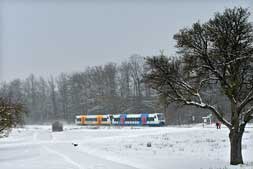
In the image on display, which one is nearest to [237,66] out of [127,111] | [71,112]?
[127,111]

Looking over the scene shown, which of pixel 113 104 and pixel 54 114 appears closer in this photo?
pixel 113 104

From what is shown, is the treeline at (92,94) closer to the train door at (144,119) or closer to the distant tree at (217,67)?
the train door at (144,119)

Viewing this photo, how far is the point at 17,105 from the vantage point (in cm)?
3169

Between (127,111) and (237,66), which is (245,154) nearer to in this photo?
(237,66)

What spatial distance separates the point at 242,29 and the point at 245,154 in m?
9.62

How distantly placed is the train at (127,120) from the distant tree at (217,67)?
176 ft

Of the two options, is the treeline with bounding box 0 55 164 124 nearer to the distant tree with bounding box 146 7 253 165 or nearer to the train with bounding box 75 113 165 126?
the train with bounding box 75 113 165 126

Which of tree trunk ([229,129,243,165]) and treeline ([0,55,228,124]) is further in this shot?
treeline ([0,55,228,124])

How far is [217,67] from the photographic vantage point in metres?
17.6

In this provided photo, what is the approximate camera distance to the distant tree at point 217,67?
1670 centimetres

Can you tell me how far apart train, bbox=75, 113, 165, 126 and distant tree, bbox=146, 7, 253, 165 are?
176 ft

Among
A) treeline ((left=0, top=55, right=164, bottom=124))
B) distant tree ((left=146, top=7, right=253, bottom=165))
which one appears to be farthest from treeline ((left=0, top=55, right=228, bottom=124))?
distant tree ((left=146, top=7, right=253, bottom=165))

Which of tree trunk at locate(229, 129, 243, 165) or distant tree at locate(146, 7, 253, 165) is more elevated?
distant tree at locate(146, 7, 253, 165)

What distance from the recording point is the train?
72438 millimetres
